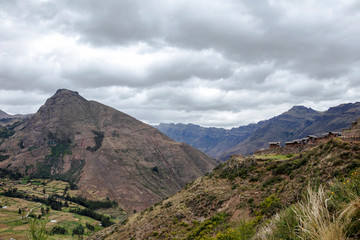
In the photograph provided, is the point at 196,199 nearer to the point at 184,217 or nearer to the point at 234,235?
the point at 184,217

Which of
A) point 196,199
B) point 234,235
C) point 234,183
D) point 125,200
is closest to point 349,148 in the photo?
point 234,235

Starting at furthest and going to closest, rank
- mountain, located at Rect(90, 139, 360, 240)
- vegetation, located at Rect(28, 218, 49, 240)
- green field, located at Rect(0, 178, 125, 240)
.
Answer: green field, located at Rect(0, 178, 125, 240)
mountain, located at Rect(90, 139, 360, 240)
vegetation, located at Rect(28, 218, 49, 240)

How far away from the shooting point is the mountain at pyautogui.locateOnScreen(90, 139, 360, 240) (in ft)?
28.8

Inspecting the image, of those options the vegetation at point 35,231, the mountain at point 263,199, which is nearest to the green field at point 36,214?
the mountain at point 263,199

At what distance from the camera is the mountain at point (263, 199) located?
8789 mm

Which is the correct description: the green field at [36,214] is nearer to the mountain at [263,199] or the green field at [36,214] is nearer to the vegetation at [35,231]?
the mountain at [263,199]

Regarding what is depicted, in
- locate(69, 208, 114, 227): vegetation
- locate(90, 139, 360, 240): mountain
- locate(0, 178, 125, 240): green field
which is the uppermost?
locate(90, 139, 360, 240): mountain

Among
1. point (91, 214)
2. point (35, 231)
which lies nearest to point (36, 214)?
point (91, 214)

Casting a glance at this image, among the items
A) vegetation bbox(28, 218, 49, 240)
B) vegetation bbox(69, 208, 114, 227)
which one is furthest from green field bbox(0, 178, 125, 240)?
vegetation bbox(28, 218, 49, 240)

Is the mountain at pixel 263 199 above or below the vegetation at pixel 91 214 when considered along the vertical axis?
A: above

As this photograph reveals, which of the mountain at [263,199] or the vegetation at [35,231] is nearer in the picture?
the vegetation at [35,231]

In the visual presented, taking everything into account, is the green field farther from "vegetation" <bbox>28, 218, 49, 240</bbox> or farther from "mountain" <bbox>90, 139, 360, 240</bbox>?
"vegetation" <bbox>28, 218, 49, 240</bbox>

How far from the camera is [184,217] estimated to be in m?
29.6

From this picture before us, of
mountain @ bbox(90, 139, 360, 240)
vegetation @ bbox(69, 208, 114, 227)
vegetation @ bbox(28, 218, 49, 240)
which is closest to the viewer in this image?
vegetation @ bbox(28, 218, 49, 240)
